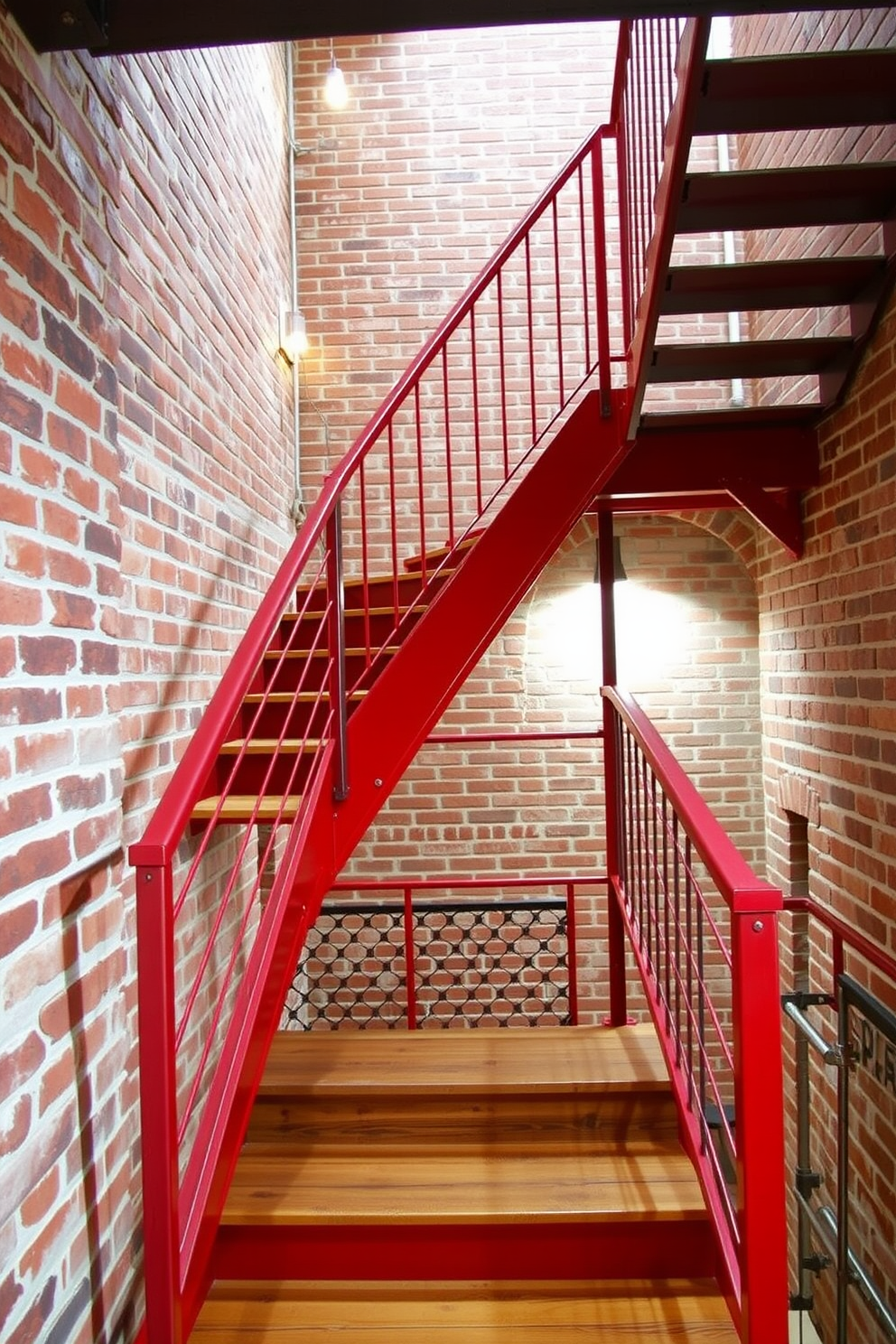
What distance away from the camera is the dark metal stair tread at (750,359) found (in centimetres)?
253

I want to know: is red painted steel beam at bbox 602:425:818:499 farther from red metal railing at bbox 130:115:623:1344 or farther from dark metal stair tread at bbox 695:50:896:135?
dark metal stair tread at bbox 695:50:896:135

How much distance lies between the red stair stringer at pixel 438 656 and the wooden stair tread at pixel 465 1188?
23 cm

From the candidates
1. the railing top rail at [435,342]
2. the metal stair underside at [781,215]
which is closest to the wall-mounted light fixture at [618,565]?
the metal stair underside at [781,215]

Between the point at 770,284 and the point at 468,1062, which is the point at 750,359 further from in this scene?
the point at 468,1062

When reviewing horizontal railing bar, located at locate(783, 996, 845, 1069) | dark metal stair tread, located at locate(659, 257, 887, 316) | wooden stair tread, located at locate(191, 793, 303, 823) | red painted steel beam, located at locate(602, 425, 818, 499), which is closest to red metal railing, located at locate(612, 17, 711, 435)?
dark metal stair tread, located at locate(659, 257, 887, 316)

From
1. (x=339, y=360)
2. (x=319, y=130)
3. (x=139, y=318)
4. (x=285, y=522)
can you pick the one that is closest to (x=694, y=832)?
(x=139, y=318)

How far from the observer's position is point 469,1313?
1765mm

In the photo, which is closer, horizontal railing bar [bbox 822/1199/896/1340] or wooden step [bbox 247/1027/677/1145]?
horizontal railing bar [bbox 822/1199/896/1340]

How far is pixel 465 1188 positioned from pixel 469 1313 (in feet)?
0.86

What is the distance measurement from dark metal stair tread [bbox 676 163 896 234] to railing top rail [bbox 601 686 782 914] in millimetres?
1207

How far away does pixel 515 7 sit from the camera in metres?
1.37

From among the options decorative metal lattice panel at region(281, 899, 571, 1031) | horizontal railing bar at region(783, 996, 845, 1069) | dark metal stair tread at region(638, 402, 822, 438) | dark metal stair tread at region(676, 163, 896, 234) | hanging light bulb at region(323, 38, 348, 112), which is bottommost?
decorative metal lattice panel at region(281, 899, 571, 1031)

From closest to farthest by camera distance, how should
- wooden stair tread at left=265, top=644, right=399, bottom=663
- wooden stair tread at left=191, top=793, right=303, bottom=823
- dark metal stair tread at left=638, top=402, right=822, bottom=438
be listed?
wooden stair tread at left=191, top=793, right=303, bottom=823 < wooden stair tread at left=265, top=644, right=399, bottom=663 < dark metal stair tread at left=638, top=402, right=822, bottom=438

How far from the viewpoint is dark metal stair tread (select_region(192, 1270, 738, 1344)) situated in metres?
1.69
